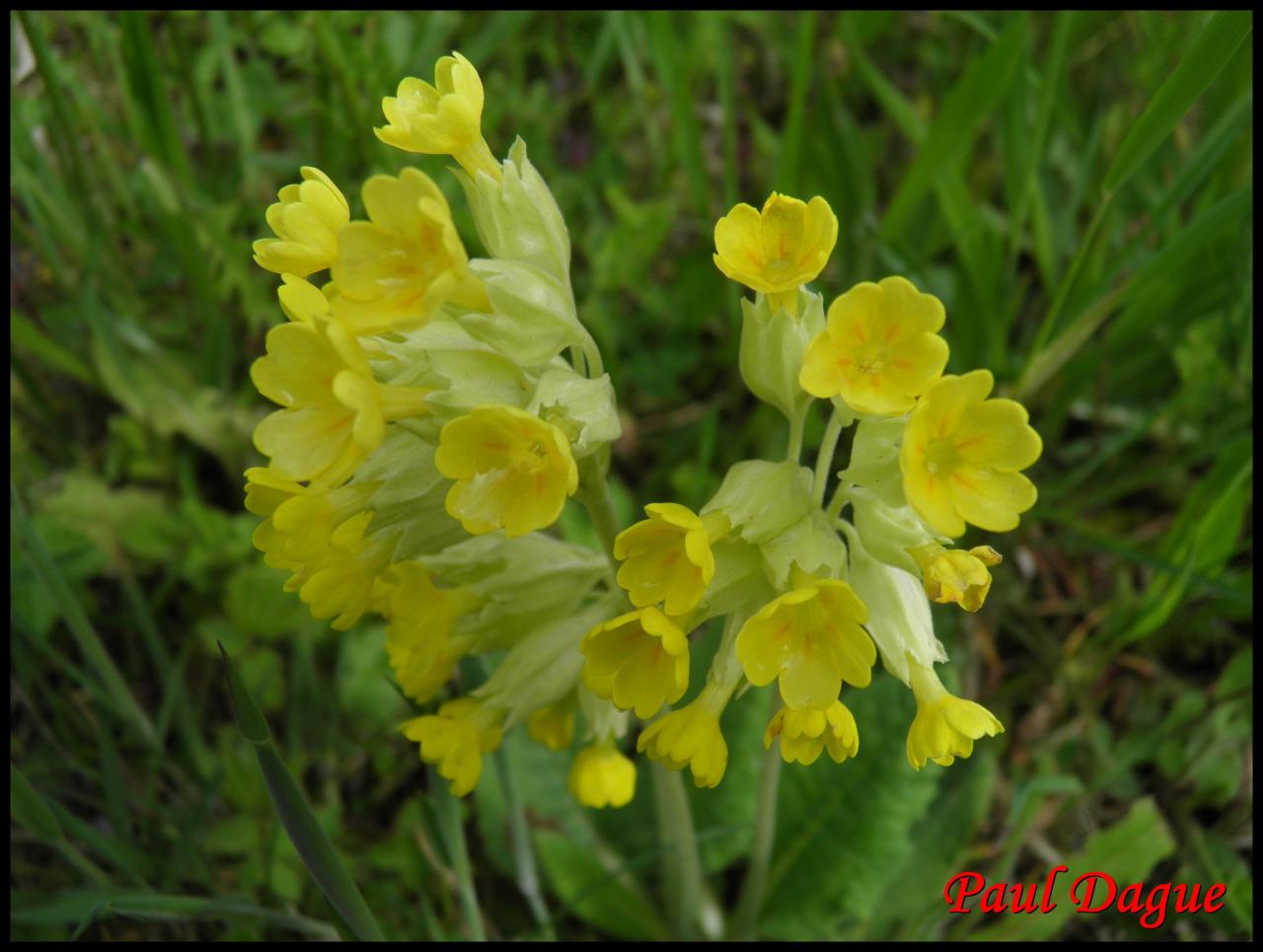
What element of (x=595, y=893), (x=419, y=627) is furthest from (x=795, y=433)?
(x=595, y=893)

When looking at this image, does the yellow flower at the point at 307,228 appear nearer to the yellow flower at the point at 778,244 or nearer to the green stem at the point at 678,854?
the yellow flower at the point at 778,244

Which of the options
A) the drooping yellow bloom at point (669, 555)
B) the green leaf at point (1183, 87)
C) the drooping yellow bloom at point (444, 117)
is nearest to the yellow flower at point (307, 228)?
the drooping yellow bloom at point (444, 117)

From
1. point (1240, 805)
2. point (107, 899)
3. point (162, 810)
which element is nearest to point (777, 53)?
point (1240, 805)

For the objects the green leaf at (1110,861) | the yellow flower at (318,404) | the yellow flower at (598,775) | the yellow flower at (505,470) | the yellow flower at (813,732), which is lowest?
the green leaf at (1110,861)

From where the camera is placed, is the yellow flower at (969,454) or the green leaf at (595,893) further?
the green leaf at (595,893)

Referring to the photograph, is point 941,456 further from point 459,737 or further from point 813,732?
point 459,737

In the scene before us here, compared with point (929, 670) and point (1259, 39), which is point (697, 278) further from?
point (929, 670)

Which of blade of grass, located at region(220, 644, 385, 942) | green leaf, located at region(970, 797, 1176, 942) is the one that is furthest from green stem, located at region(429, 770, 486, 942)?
green leaf, located at region(970, 797, 1176, 942)
